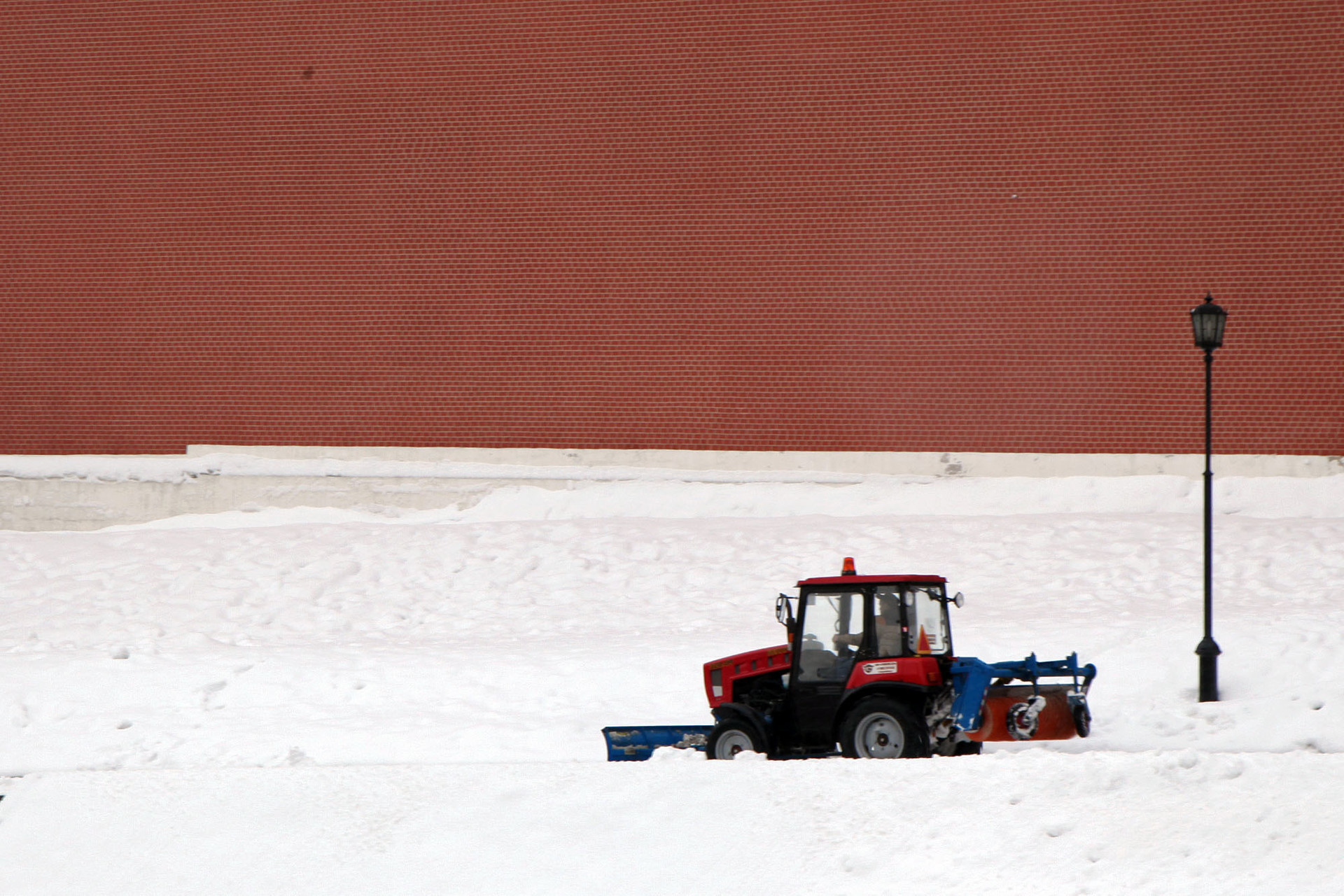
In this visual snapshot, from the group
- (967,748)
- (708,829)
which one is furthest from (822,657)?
(708,829)

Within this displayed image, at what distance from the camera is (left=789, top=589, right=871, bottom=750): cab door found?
397 inches

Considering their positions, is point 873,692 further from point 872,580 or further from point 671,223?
point 671,223

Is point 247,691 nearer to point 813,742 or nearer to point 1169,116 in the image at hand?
point 813,742

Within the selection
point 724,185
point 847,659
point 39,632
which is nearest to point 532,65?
point 724,185

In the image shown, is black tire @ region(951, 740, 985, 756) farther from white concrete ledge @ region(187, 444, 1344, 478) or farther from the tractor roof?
white concrete ledge @ region(187, 444, 1344, 478)

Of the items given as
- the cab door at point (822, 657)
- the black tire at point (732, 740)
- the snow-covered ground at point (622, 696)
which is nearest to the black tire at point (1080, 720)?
the snow-covered ground at point (622, 696)

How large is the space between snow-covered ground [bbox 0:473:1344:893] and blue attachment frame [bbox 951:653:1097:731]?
0.46 m

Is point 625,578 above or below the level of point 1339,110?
below

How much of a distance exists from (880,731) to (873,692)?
0.81 ft

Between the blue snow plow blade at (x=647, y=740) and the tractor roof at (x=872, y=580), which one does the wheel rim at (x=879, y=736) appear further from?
the blue snow plow blade at (x=647, y=740)

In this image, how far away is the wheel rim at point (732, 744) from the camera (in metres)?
10.2

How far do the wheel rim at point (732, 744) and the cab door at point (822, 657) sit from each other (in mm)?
324

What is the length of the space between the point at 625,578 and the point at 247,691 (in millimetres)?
4708

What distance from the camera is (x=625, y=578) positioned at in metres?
16.9
